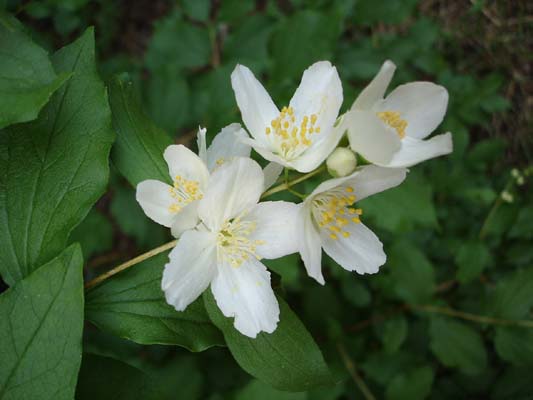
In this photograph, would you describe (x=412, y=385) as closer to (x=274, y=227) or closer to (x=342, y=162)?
(x=274, y=227)

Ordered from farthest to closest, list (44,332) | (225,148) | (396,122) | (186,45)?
1. (186,45)
2. (225,148)
3. (396,122)
4. (44,332)

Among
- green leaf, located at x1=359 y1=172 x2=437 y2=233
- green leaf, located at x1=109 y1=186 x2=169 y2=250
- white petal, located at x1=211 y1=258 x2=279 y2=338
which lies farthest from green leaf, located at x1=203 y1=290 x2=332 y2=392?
green leaf, located at x1=109 y1=186 x2=169 y2=250

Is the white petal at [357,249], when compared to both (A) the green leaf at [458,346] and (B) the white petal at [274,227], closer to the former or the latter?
(B) the white petal at [274,227]

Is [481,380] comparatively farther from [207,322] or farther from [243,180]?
[243,180]

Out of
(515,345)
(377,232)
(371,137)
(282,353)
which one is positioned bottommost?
(515,345)

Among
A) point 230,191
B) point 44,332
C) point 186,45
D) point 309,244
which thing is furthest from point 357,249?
point 186,45

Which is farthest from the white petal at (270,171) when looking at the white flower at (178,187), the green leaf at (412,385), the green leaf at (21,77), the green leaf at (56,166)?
the green leaf at (412,385)
